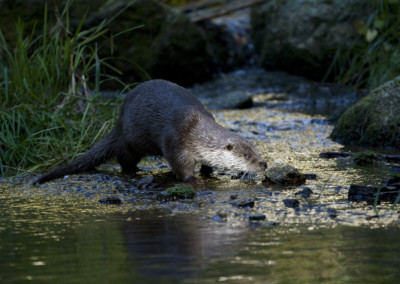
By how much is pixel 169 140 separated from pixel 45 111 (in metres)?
1.26

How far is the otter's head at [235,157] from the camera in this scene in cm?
422

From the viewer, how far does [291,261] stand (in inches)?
92.1

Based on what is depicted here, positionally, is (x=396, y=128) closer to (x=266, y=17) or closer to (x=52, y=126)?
(x=52, y=126)

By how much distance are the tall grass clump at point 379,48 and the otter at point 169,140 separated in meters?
2.67

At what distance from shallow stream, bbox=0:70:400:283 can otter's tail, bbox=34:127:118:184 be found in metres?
0.09

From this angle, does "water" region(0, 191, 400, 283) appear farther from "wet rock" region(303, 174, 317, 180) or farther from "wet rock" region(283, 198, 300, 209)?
"wet rock" region(303, 174, 317, 180)

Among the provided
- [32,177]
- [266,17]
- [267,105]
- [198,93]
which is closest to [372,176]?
[32,177]

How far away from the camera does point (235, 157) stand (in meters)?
4.27

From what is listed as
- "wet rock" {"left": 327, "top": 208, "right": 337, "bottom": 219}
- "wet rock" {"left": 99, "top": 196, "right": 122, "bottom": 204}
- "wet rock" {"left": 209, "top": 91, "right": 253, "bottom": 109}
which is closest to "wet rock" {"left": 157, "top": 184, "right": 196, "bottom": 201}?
"wet rock" {"left": 99, "top": 196, "right": 122, "bottom": 204}

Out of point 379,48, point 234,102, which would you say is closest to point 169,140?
point 234,102

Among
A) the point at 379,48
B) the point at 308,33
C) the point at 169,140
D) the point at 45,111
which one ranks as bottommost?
the point at 169,140

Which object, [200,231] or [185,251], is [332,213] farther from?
[185,251]

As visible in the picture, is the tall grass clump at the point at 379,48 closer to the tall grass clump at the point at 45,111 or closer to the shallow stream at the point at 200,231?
the shallow stream at the point at 200,231

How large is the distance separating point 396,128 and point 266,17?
5.34 metres
